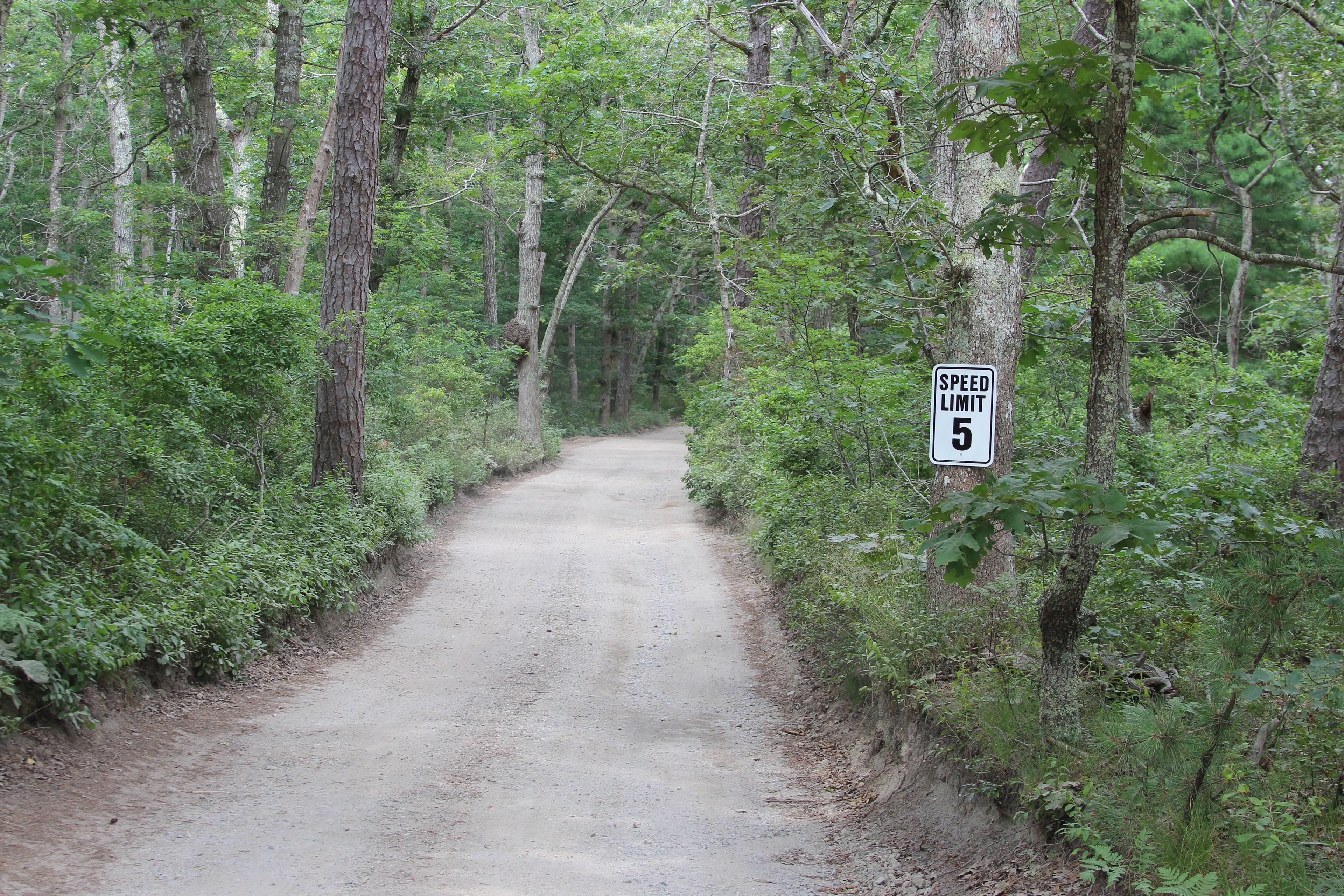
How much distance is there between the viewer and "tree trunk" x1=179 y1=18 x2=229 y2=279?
13.8 m

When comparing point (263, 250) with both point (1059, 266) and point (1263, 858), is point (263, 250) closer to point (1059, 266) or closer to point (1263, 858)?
point (1059, 266)

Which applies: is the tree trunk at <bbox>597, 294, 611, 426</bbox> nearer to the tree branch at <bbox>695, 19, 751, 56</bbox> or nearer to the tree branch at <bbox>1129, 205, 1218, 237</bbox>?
the tree branch at <bbox>695, 19, 751, 56</bbox>

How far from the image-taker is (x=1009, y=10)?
6.84 m

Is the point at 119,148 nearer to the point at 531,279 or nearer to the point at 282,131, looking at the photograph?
the point at 531,279

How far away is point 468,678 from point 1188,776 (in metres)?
6.99

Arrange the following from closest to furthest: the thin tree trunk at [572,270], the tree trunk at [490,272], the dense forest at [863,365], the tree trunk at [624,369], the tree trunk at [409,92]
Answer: the dense forest at [863,365] → the tree trunk at [409,92] → the thin tree trunk at [572,270] → the tree trunk at [490,272] → the tree trunk at [624,369]

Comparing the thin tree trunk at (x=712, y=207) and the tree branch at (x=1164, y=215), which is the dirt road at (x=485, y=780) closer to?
the tree branch at (x=1164, y=215)

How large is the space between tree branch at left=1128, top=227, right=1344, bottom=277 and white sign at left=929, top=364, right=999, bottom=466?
5.54 feet

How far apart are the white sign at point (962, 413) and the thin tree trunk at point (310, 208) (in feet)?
40.8

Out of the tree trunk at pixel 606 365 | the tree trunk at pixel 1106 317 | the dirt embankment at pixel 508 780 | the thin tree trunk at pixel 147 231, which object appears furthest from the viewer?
the tree trunk at pixel 606 365

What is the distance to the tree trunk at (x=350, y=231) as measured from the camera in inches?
480

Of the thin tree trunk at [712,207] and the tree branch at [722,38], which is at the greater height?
the tree branch at [722,38]

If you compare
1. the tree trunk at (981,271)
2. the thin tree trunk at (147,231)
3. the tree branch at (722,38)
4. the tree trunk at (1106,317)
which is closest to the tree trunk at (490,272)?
the thin tree trunk at (147,231)

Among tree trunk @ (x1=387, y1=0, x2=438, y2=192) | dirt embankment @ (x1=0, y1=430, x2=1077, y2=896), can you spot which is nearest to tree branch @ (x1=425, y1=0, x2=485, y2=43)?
tree trunk @ (x1=387, y1=0, x2=438, y2=192)
